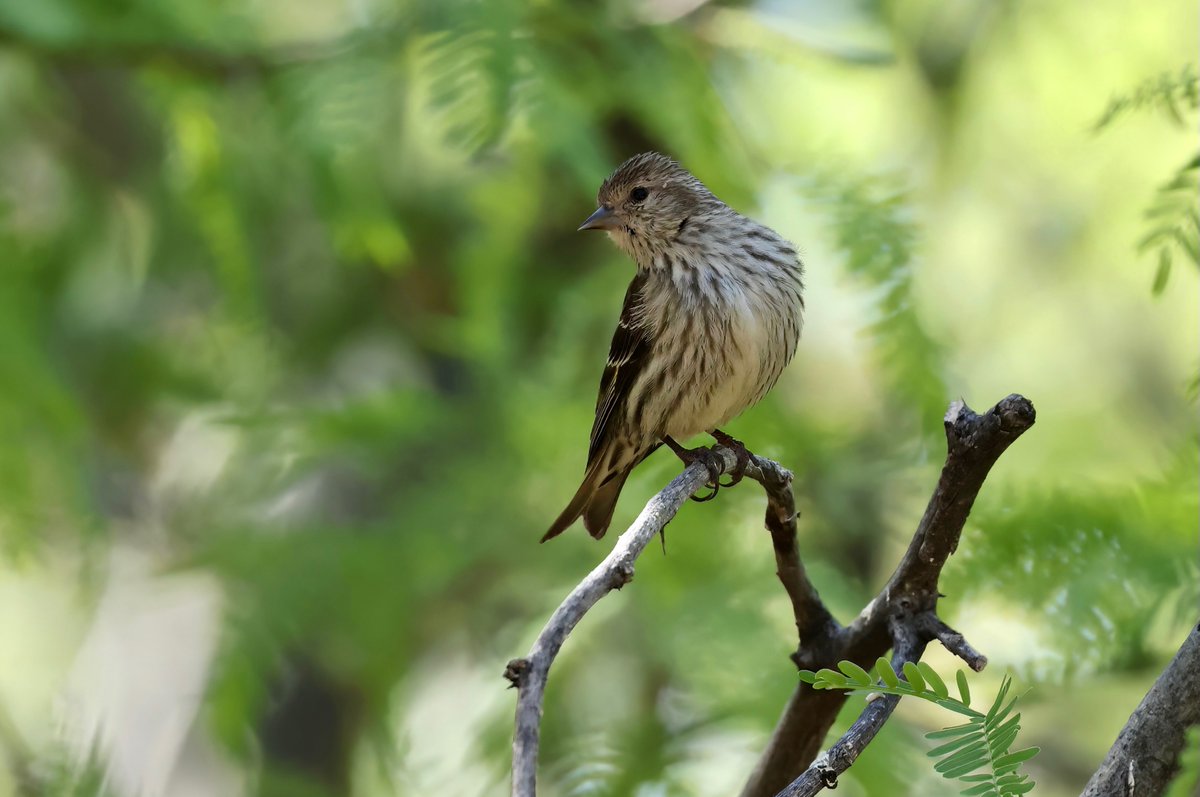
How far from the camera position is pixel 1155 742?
6.11 feet

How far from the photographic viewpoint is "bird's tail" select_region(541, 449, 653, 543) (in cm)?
390

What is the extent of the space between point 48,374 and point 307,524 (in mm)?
1678

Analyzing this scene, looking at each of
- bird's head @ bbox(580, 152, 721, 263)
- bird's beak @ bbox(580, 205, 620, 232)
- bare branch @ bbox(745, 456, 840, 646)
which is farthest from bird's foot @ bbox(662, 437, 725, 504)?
bird's beak @ bbox(580, 205, 620, 232)

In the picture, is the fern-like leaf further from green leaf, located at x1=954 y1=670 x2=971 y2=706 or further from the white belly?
the white belly

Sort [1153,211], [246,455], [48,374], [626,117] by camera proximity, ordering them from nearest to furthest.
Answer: [1153,211]
[48,374]
[246,455]
[626,117]

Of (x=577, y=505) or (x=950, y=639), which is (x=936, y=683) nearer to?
(x=950, y=639)

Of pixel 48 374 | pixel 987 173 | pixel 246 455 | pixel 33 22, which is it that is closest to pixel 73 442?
pixel 48 374

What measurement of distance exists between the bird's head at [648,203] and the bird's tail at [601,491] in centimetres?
67

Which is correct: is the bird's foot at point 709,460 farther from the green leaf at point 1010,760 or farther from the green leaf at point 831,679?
the green leaf at point 1010,760

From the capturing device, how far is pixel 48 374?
4461 millimetres

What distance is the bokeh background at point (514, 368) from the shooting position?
12.7 feet

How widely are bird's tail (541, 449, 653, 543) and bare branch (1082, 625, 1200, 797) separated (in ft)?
6.86

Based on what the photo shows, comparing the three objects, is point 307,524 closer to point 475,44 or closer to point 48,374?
point 48,374

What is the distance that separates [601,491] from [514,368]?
1.57 meters
